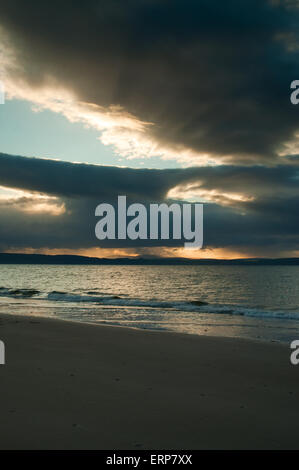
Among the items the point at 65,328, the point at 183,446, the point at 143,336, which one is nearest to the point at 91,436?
the point at 183,446

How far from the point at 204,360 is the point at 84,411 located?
5.40 meters

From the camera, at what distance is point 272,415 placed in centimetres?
626

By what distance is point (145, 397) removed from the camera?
6.94 m

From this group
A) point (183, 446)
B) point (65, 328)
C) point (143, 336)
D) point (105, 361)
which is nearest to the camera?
point (183, 446)

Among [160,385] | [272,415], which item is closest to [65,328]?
[160,385]

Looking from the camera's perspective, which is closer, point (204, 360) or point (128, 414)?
point (128, 414)

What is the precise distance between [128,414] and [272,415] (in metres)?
2.62

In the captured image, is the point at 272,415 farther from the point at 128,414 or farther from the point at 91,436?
the point at 91,436

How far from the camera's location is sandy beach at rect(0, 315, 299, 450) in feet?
17.1

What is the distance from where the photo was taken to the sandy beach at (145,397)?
5203 mm

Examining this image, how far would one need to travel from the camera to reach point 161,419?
19.2ft
